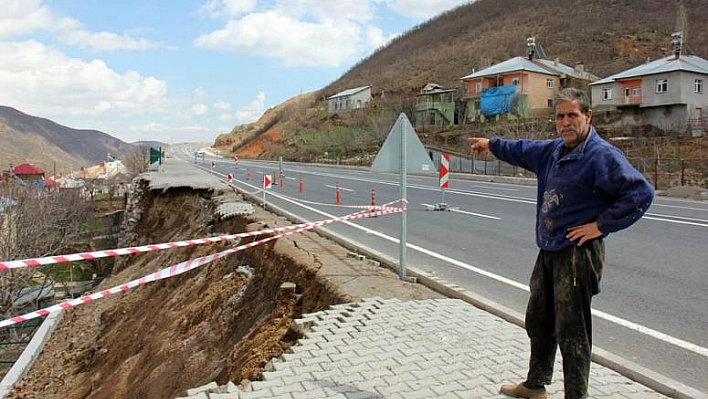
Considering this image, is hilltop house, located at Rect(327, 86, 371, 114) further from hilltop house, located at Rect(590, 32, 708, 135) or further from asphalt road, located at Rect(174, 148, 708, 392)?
asphalt road, located at Rect(174, 148, 708, 392)

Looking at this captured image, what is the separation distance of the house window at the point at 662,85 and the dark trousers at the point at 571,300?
159 ft

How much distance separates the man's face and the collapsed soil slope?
288cm

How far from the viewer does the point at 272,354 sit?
15.8 feet

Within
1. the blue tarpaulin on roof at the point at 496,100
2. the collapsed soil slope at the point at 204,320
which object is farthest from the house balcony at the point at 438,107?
the collapsed soil slope at the point at 204,320

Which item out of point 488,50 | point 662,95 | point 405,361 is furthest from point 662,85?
point 488,50

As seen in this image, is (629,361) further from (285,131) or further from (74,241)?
(285,131)

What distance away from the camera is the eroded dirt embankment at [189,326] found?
612 centimetres

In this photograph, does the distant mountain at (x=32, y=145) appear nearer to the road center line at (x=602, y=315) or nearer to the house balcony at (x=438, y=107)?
the house balcony at (x=438, y=107)

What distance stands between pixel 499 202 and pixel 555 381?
13280 mm

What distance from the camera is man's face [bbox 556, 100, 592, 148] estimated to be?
10.4 ft

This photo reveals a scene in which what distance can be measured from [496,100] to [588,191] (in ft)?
191

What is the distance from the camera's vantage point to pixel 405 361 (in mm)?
4160

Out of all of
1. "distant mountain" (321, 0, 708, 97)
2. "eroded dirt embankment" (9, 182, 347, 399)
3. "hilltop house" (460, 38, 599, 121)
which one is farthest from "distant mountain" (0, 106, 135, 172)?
"eroded dirt embankment" (9, 182, 347, 399)

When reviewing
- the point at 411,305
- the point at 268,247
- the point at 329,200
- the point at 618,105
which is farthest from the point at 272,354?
the point at 618,105
